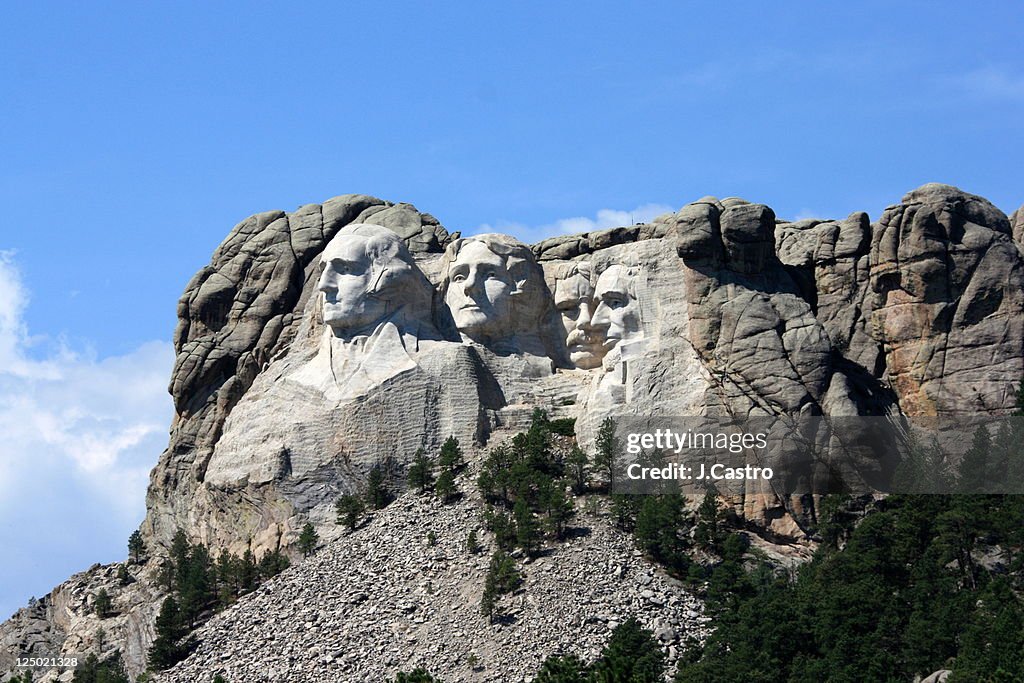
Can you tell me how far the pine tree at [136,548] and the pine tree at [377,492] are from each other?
7.64 m

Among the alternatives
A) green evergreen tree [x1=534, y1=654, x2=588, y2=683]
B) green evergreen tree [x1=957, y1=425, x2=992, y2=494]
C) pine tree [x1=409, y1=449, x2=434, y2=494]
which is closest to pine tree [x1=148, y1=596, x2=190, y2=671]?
pine tree [x1=409, y1=449, x2=434, y2=494]

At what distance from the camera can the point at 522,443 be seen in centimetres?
7756

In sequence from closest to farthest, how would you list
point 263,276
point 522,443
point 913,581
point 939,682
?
point 939,682 < point 913,581 < point 522,443 < point 263,276

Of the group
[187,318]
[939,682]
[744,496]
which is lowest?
[939,682]

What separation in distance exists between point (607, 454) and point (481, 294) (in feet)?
22.1

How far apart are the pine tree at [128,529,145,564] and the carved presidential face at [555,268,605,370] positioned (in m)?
11.8

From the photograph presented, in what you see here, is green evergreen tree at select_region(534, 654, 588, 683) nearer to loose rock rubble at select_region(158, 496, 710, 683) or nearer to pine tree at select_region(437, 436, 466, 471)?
loose rock rubble at select_region(158, 496, 710, 683)

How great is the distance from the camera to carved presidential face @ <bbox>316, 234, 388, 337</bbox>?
263 ft

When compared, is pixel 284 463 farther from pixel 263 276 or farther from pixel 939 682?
Result: pixel 939 682

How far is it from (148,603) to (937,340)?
19.9 m

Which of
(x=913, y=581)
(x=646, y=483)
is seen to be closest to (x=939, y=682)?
(x=913, y=581)

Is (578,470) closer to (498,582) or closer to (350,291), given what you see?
(498,582)
